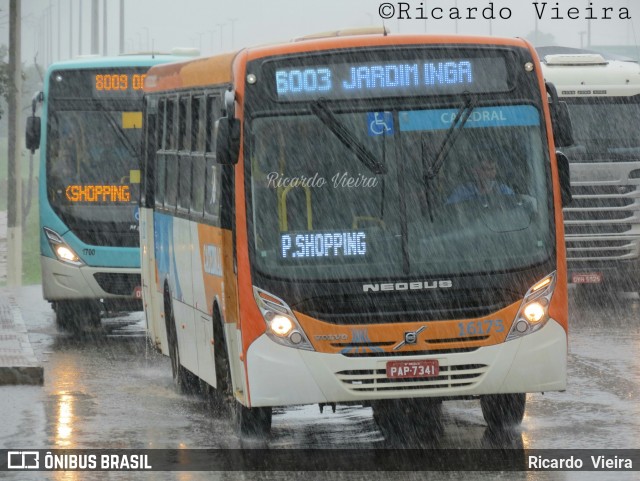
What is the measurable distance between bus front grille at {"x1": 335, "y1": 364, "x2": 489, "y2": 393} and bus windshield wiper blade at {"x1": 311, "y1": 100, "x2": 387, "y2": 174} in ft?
4.44

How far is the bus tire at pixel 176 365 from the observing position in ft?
50.4

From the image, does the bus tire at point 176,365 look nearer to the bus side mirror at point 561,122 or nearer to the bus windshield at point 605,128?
the bus side mirror at point 561,122

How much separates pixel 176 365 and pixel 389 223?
4540 millimetres

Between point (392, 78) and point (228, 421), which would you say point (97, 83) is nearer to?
point (228, 421)

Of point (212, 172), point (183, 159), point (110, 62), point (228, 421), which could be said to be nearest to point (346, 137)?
point (212, 172)

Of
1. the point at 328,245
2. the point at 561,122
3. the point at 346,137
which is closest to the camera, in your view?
the point at 328,245

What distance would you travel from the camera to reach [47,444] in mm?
12078

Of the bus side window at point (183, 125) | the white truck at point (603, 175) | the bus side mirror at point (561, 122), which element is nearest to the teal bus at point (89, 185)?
the bus side window at point (183, 125)

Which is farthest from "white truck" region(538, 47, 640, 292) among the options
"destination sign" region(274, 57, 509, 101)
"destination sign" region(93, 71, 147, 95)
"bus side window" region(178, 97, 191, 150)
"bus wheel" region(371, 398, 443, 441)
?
"destination sign" region(274, 57, 509, 101)

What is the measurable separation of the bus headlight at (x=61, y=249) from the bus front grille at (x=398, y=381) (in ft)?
31.6

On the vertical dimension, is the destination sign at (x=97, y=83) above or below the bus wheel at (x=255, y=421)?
above

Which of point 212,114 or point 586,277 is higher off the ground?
point 212,114

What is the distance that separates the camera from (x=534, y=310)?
11.8m

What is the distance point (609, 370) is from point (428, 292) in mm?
5025
